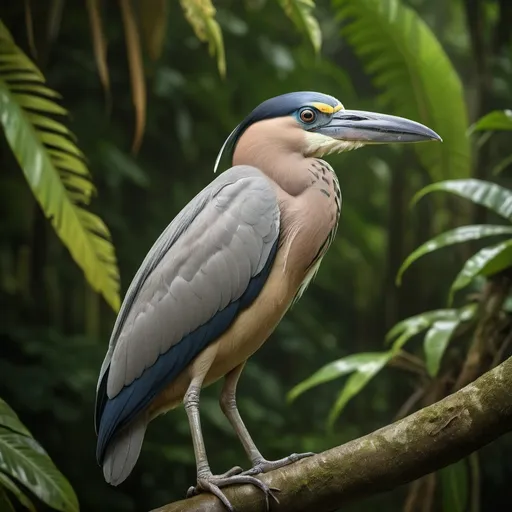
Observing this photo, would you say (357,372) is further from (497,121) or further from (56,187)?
(56,187)

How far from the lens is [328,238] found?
1.32m

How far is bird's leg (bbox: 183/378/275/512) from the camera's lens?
116 centimetres

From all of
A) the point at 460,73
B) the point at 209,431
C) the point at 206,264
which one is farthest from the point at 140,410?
the point at 460,73

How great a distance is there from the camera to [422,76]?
2.49 m

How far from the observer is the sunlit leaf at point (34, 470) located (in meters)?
1.58

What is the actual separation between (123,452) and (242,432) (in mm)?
200

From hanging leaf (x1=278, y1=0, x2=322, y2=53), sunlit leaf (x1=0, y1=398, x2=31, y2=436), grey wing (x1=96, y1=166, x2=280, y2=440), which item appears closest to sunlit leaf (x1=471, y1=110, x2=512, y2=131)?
hanging leaf (x1=278, y1=0, x2=322, y2=53)

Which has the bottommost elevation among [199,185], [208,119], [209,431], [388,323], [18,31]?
[209,431]

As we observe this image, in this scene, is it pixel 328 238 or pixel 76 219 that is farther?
pixel 76 219

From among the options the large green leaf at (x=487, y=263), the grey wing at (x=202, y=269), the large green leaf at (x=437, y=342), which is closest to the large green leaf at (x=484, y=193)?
the large green leaf at (x=487, y=263)

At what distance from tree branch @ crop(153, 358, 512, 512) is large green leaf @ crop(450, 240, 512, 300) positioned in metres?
0.75

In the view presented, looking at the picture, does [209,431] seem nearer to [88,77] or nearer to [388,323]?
[388,323]

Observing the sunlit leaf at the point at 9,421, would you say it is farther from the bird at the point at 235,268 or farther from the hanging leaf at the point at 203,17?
the hanging leaf at the point at 203,17

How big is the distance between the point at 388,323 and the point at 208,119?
3.13 ft
